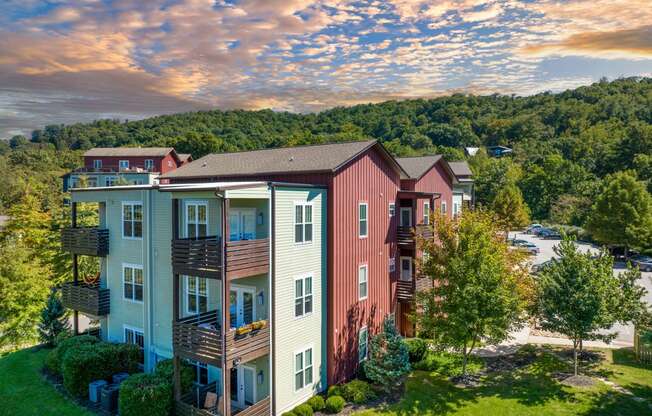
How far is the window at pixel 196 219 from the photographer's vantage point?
1697cm

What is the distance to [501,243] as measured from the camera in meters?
18.2

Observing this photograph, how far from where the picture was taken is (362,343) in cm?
1952

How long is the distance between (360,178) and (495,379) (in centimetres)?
1102

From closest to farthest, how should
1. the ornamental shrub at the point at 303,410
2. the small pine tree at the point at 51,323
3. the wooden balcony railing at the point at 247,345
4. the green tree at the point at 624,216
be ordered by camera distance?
1. the wooden balcony railing at the point at 247,345
2. the ornamental shrub at the point at 303,410
3. the small pine tree at the point at 51,323
4. the green tree at the point at 624,216

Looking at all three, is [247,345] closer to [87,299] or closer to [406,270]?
[87,299]

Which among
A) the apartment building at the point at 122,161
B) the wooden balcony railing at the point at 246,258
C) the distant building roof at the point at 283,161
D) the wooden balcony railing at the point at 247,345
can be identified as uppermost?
the apartment building at the point at 122,161

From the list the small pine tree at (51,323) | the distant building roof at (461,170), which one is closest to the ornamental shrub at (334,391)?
the small pine tree at (51,323)

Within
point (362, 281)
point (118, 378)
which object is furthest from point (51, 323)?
point (362, 281)

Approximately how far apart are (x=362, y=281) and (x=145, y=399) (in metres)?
10.2

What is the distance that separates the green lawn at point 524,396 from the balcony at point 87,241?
14.6 m

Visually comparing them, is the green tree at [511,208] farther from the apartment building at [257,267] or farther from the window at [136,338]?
the window at [136,338]

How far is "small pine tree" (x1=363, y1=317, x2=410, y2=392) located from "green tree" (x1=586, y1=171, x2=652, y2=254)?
3779 centimetres

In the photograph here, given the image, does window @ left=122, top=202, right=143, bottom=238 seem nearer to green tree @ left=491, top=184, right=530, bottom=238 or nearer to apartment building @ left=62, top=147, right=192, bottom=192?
apartment building @ left=62, top=147, right=192, bottom=192

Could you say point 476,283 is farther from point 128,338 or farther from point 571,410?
point 128,338
